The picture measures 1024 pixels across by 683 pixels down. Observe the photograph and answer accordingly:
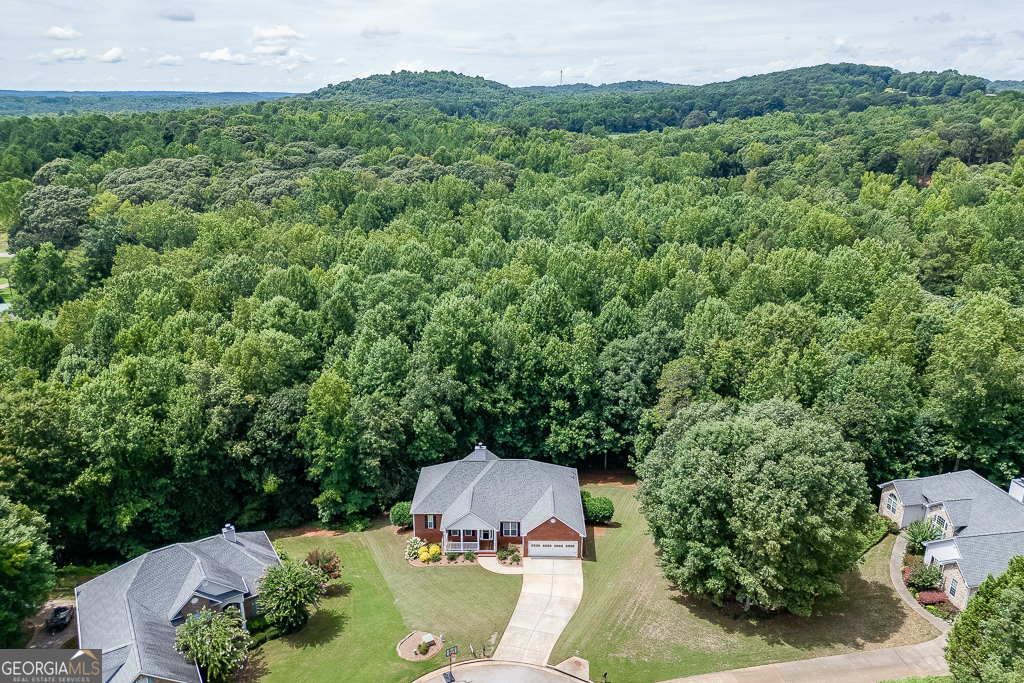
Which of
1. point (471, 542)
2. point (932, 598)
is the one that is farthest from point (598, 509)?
point (932, 598)

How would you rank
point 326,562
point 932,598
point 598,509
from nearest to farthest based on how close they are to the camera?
point 932,598 < point 326,562 < point 598,509

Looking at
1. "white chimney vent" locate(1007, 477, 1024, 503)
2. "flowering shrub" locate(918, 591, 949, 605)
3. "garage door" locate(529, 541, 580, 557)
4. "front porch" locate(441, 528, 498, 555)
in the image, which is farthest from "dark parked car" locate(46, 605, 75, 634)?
"white chimney vent" locate(1007, 477, 1024, 503)

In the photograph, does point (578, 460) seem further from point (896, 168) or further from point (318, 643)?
point (896, 168)

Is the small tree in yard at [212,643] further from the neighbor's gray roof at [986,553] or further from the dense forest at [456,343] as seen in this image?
the neighbor's gray roof at [986,553]

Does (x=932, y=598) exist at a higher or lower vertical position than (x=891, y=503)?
lower

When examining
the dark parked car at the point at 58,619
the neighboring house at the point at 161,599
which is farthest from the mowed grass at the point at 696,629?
the dark parked car at the point at 58,619

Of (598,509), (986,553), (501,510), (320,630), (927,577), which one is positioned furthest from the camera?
(598,509)

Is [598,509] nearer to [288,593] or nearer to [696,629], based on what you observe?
[696,629]

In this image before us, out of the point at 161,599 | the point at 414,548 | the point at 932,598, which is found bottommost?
the point at 414,548
